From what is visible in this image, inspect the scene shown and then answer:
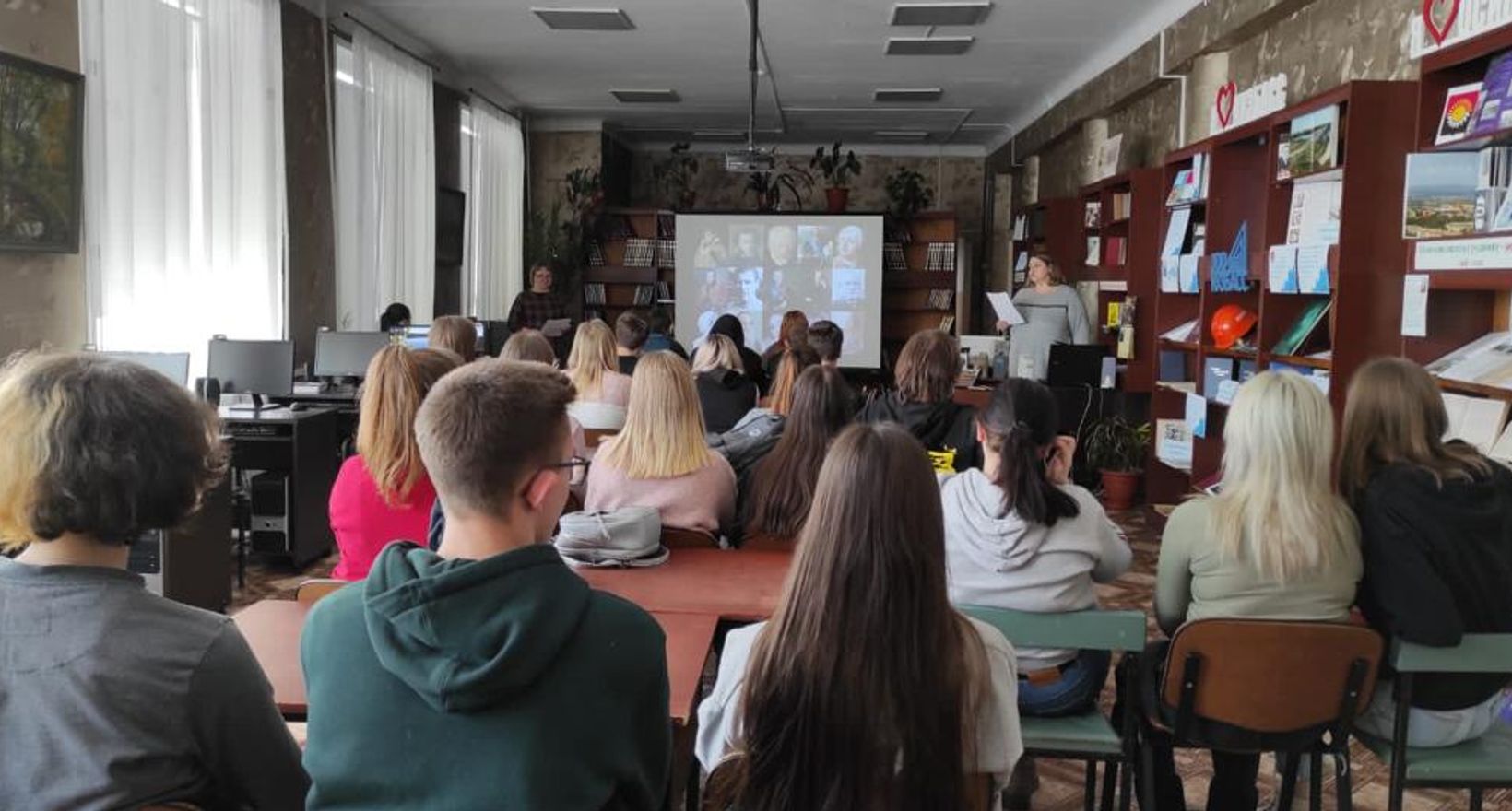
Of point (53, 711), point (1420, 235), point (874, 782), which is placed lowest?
point (874, 782)

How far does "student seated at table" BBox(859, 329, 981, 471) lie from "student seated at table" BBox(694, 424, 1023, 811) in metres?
2.87

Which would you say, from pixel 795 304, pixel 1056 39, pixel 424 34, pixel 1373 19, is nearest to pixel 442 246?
pixel 424 34

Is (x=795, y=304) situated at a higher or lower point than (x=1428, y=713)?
higher

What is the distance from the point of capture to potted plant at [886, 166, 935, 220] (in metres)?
12.9

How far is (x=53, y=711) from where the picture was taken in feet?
4.37

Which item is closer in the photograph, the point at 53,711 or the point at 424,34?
the point at 53,711

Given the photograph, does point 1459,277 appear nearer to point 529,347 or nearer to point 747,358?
point 529,347

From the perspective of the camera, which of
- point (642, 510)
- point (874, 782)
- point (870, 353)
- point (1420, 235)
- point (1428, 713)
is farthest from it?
point (870, 353)

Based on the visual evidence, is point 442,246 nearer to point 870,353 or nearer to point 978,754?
point 870,353

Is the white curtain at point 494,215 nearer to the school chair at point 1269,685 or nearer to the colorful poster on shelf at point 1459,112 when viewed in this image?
the colorful poster on shelf at point 1459,112

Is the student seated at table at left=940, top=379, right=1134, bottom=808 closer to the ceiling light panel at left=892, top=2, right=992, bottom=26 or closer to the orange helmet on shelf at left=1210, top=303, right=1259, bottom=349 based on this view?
the orange helmet on shelf at left=1210, top=303, right=1259, bottom=349

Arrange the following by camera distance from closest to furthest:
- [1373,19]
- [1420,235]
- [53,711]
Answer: [53,711] → [1420,235] → [1373,19]

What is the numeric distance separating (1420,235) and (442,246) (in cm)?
768

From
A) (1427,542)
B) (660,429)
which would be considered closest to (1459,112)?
(1427,542)
